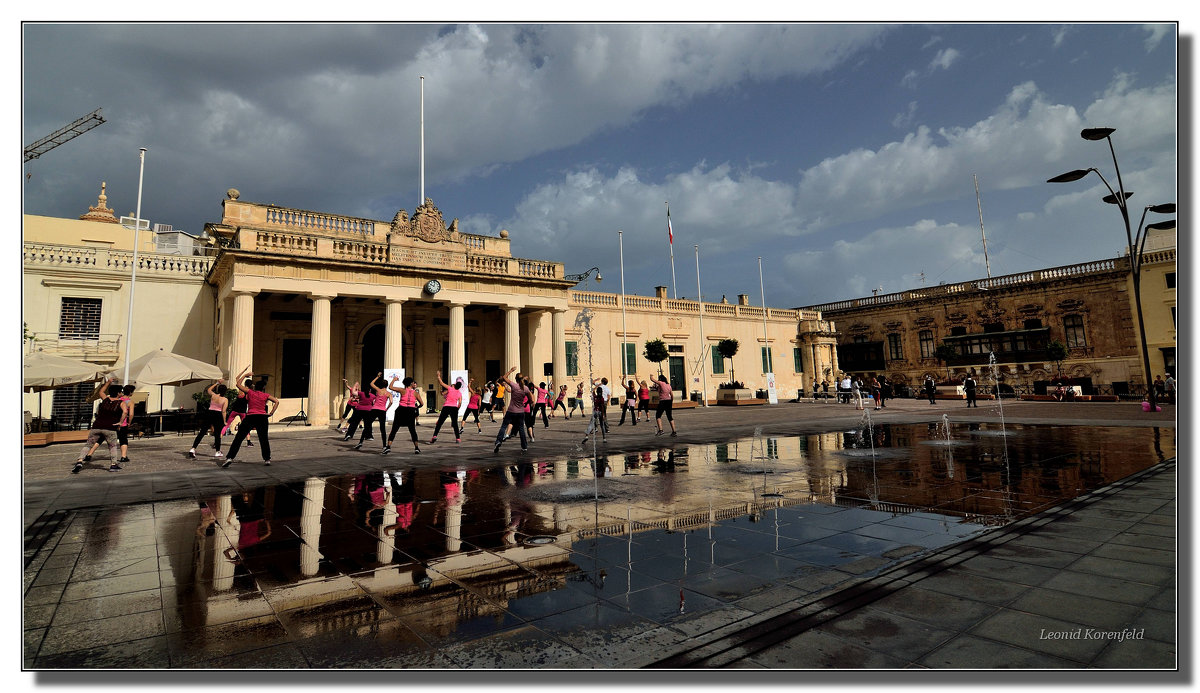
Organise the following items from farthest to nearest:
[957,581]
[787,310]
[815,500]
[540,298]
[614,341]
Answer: [787,310]
[614,341]
[540,298]
[815,500]
[957,581]

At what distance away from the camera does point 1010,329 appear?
37531 millimetres

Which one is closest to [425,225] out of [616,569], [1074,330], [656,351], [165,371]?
[165,371]

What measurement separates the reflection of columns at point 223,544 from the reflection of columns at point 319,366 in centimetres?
1436

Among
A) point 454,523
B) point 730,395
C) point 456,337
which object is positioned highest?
point 456,337

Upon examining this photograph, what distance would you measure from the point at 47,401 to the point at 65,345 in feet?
7.12

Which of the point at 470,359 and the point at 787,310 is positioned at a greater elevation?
the point at 787,310

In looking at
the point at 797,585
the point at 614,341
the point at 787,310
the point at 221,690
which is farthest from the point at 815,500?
the point at 787,310

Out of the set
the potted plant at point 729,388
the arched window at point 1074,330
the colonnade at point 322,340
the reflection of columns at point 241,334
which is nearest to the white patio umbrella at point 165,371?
the colonnade at point 322,340

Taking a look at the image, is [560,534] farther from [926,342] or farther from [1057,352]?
[926,342]

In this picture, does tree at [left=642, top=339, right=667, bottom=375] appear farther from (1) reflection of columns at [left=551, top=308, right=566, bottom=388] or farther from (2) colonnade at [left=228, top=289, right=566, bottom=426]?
(2) colonnade at [left=228, top=289, right=566, bottom=426]

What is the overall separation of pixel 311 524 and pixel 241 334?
16512 millimetres

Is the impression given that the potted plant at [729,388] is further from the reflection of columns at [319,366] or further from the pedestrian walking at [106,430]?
the pedestrian walking at [106,430]

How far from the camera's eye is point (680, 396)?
33375 millimetres

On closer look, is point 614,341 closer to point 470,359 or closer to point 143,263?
point 470,359
